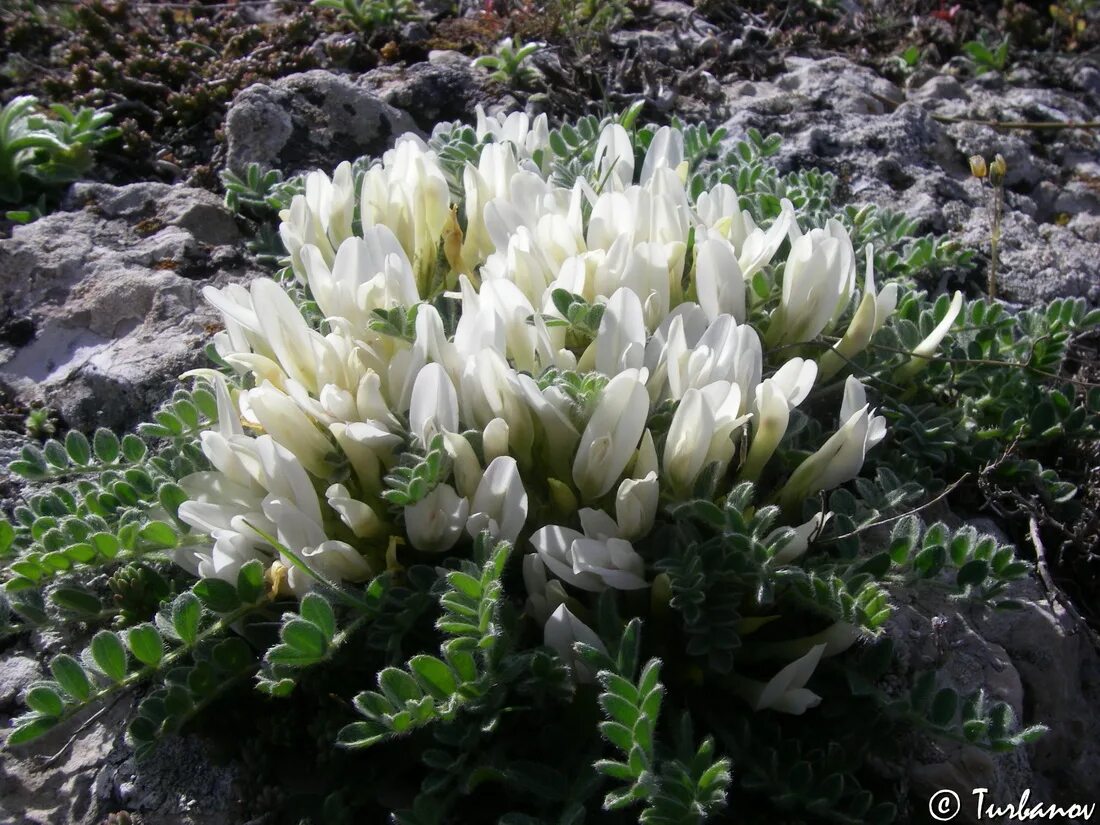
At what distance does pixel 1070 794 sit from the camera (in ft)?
6.28

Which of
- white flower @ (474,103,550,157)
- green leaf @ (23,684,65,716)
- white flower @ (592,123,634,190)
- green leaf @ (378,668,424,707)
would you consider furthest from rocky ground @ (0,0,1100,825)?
white flower @ (592,123,634,190)

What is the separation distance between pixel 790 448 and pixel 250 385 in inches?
41.6

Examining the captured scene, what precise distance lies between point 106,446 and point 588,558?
1113 mm

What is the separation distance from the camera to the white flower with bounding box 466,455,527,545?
64.8 inches

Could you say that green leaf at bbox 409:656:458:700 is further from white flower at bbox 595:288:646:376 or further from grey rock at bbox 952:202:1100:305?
grey rock at bbox 952:202:1100:305

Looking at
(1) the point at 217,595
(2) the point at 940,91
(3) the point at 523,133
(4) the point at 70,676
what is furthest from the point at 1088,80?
(4) the point at 70,676

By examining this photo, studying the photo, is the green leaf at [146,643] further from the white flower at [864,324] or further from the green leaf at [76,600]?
the white flower at [864,324]

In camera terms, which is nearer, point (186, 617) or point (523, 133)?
point (186, 617)

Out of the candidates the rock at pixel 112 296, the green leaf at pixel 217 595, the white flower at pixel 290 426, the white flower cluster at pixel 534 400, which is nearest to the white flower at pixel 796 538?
the white flower cluster at pixel 534 400

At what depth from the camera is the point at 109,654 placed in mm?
1596

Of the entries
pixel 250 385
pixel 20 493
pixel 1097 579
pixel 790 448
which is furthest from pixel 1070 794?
pixel 20 493

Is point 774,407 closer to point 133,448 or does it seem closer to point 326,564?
point 326,564

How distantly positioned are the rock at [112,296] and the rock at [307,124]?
262 mm

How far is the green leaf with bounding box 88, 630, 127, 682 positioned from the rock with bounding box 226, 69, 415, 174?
2.07 metres
